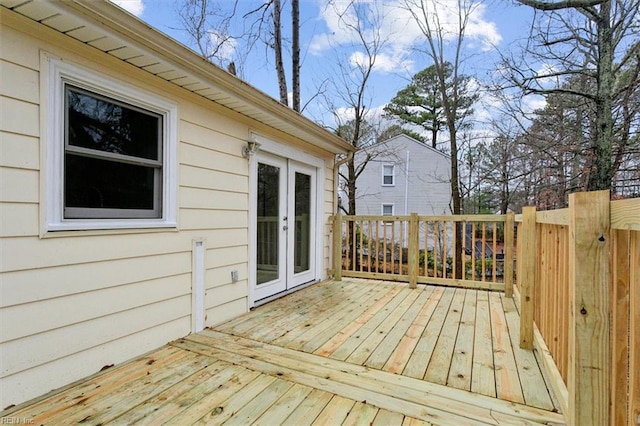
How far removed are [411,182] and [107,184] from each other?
1261 cm

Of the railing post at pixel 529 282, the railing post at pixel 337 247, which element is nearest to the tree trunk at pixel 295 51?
the railing post at pixel 337 247

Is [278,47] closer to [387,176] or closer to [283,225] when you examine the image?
→ [283,225]

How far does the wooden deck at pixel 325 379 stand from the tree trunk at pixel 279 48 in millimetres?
5865

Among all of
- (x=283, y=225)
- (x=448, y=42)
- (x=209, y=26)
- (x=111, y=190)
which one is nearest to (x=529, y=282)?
(x=283, y=225)

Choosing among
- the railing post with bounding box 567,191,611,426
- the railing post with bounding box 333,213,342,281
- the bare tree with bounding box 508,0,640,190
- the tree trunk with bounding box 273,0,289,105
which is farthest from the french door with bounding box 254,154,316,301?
the bare tree with bounding box 508,0,640,190

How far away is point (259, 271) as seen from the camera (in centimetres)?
376

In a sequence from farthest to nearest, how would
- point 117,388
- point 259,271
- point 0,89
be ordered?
point 259,271
point 117,388
point 0,89

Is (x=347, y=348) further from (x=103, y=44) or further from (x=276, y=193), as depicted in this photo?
(x=103, y=44)

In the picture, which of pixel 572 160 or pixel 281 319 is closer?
pixel 281 319

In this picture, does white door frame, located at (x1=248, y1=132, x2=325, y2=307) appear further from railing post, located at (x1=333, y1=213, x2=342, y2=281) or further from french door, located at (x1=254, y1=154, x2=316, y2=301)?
railing post, located at (x1=333, y1=213, x2=342, y2=281)

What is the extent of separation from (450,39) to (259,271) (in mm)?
7446

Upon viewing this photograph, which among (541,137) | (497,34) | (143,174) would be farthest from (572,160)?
(143,174)

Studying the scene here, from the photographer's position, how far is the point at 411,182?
13547 mm

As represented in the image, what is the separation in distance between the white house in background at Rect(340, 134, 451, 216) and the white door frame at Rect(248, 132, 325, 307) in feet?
26.1
